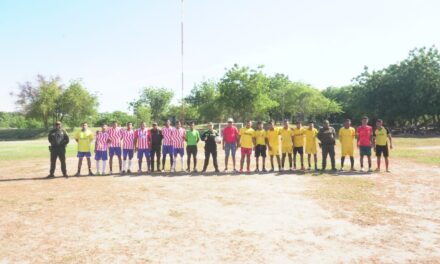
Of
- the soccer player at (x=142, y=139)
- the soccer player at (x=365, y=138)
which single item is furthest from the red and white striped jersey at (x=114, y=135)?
the soccer player at (x=365, y=138)

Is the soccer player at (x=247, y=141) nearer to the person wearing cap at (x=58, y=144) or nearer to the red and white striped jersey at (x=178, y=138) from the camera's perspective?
the red and white striped jersey at (x=178, y=138)

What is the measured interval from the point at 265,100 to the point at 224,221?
43.1m

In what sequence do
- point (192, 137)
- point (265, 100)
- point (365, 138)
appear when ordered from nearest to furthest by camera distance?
point (365, 138) < point (192, 137) < point (265, 100)

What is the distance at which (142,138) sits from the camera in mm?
14562

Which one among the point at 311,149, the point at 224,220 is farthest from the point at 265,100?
the point at 224,220

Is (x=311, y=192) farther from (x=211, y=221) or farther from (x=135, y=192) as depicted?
(x=135, y=192)

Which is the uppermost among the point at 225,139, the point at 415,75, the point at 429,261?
the point at 415,75

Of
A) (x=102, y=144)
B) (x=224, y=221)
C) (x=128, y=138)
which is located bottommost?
(x=224, y=221)

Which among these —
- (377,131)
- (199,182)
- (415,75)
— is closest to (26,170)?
(199,182)

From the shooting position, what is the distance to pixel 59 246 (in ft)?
20.2

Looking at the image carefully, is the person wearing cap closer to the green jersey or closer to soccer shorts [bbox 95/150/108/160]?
soccer shorts [bbox 95/150/108/160]

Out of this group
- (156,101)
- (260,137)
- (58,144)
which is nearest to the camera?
(58,144)

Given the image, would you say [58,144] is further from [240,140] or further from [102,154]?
[240,140]

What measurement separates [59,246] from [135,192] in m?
4.55
